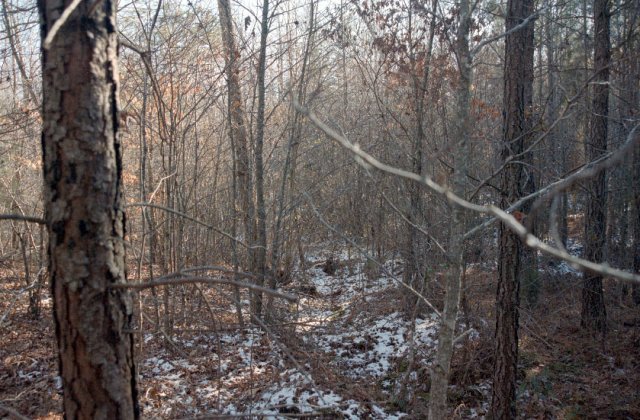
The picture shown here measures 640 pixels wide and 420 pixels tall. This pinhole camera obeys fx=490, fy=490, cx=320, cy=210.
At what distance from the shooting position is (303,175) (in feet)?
42.0

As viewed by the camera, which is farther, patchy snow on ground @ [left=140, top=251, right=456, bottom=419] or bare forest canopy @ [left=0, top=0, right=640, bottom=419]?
patchy snow on ground @ [left=140, top=251, right=456, bottom=419]

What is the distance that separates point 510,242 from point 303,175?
8199mm

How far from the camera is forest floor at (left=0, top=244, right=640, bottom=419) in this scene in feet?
18.1

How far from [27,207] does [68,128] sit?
851 cm

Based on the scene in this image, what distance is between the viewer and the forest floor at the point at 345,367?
5520mm

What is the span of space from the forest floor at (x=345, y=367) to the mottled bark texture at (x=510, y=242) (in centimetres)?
59

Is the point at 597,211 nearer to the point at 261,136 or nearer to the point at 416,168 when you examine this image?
the point at 416,168

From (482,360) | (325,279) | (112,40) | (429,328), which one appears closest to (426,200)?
(429,328)

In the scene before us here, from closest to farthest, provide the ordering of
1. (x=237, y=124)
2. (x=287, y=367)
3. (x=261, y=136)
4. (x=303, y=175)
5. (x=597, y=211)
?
(x=287, y=367) < (x=261, y=136) < (x=597, y=211) < (x=237, y=124) < (x=303, y=175)

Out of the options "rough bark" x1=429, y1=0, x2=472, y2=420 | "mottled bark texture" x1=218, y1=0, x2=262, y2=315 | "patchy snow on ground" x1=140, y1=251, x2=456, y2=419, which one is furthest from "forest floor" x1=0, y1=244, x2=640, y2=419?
"mottled bark texture" x1=218, y1=0, x2=262, y2=315

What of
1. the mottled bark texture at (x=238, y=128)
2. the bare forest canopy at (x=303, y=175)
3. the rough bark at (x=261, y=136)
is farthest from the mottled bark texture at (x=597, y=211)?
the mottled bark texture at (x=238, y=128)

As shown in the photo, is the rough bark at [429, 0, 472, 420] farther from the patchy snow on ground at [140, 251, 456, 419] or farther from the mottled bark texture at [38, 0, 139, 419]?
the mottled bark texture at [38, 0, 139, 419]

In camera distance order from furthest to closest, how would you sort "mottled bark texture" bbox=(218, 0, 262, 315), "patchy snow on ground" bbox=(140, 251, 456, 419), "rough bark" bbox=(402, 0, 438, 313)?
"mottled bark texture" bbox=(218, 0, 262, 315)
"rough bark" bbox=(402, 0, 438, 313)
"patchy snow on ground" bbox=(140, 251, 456, 419)

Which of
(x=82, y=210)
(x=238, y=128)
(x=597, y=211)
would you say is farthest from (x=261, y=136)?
(x=82, y=210)
